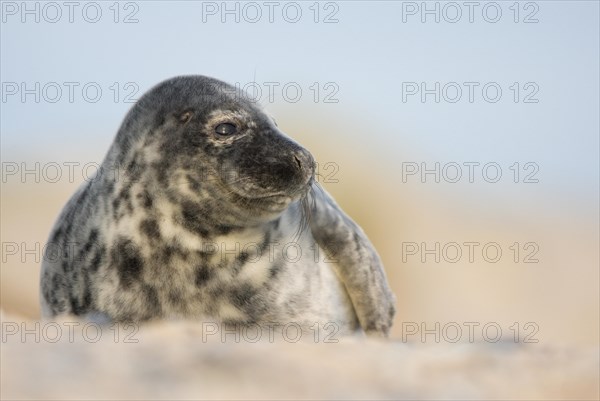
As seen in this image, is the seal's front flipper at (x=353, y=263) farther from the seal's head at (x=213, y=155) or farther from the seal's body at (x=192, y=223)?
the seal's head at (x=213, y=155)

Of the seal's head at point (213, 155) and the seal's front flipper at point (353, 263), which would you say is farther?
the seal's front flipper at point (353, 263)

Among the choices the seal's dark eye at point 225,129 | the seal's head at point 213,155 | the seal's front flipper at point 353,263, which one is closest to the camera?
the seal's head at point 213,155

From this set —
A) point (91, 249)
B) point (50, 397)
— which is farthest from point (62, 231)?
point (50, 397)

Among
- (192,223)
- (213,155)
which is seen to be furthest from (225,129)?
(192,223)

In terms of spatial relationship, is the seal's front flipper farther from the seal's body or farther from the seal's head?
the seal's head

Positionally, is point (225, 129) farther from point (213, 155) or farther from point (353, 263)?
point (353, 263)

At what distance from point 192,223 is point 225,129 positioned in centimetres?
42

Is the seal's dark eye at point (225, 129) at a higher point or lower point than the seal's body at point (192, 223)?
higher

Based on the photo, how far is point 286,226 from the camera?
13.2 ft

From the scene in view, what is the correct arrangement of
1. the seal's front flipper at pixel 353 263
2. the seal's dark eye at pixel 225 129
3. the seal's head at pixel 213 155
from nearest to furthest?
the seal's head at pixel 213 155
the seal's dark eye at pixel 225 129
the seal's front flipper at pixel 353 263

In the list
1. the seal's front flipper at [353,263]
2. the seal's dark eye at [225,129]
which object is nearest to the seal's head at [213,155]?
the seal's dark eye at [225,129]

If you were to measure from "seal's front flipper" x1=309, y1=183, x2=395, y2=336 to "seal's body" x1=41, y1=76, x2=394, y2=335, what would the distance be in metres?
0.37

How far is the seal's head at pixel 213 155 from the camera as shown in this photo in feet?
11.6

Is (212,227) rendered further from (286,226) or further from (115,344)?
(115,344)
